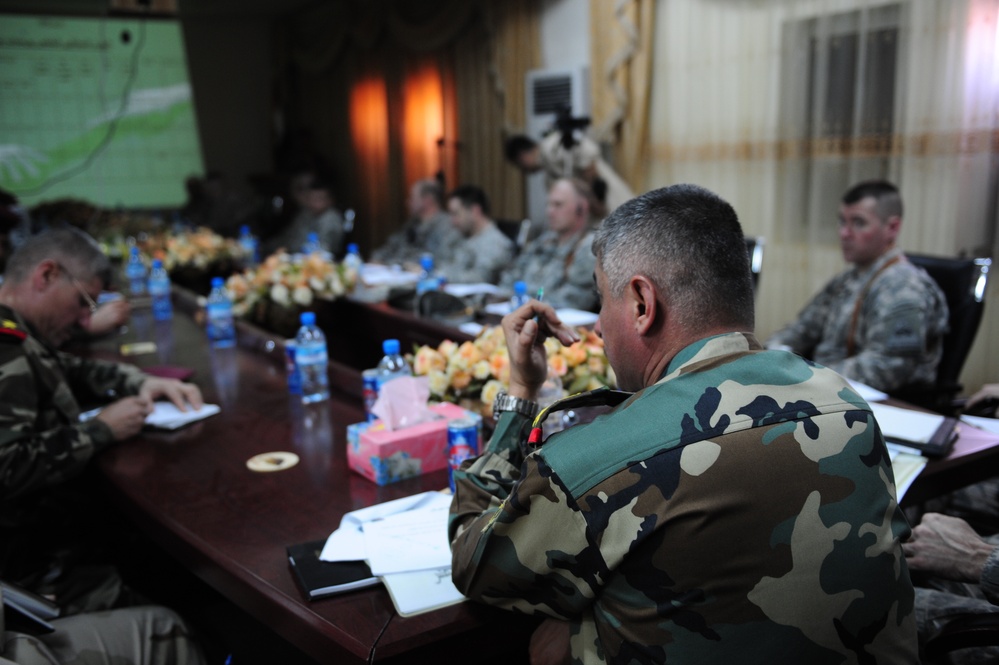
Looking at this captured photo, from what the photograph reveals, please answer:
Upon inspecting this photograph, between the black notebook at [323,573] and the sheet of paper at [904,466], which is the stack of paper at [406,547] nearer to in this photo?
the black notebook at [323,573]

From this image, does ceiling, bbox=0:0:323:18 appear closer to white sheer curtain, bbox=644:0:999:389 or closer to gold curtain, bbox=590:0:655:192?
gold curtain, bbox=590:0:655:192

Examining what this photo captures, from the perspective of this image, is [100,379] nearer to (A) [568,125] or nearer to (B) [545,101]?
(A) [568,125]

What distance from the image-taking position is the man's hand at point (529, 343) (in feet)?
4.23

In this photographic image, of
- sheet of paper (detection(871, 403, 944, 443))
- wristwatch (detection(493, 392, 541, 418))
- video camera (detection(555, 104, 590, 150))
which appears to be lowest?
sheet of paper (detection(871, 403, 944, 443))

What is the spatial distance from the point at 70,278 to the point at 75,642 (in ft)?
3.42

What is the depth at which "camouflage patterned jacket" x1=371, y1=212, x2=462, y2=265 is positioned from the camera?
5.47 metres

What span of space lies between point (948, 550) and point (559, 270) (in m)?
2.72

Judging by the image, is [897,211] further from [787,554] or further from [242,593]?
[242,593]

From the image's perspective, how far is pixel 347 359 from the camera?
3604mm

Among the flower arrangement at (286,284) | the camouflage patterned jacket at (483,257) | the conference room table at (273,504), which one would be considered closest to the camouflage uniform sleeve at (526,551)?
the conference room table at (273,504)

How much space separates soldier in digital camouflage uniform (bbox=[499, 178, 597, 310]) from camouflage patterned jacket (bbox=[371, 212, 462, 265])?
Result: 53.1 inches

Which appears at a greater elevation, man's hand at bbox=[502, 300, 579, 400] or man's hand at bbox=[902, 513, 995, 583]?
man's hand at bbox=[502, 300, 579, 400]

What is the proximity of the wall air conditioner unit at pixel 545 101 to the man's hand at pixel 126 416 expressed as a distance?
3.74 m

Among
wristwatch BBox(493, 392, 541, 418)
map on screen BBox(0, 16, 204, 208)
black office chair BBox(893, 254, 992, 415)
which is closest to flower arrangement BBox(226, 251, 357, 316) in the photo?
wristwatch BBox(493, 392, 541, 418)
